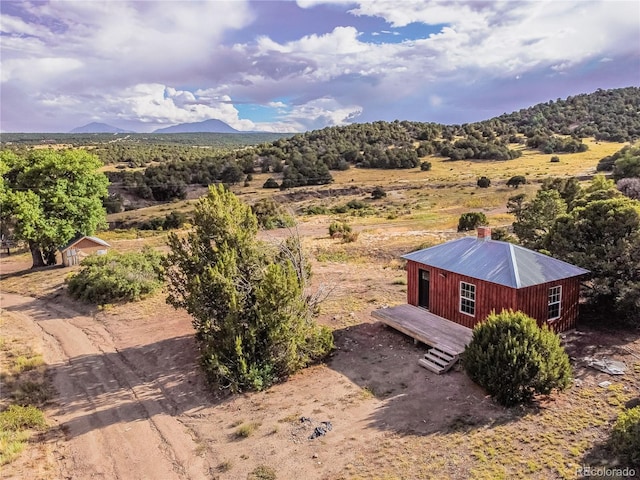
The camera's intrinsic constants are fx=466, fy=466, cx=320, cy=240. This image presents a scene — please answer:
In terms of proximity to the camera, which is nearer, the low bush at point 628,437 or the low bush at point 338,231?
the low bush at point 628,437

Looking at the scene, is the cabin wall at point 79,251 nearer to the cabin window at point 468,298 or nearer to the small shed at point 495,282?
the small shed at point 495,282

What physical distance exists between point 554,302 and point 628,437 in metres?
6.09

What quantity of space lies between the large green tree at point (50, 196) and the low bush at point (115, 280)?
4649 mm

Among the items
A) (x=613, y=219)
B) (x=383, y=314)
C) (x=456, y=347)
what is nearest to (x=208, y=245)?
(x=383, y=314)

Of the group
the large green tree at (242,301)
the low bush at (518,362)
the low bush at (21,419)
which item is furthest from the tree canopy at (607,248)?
the low bush at (21,419)

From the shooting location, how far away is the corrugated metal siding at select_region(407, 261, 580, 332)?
44.8 feet

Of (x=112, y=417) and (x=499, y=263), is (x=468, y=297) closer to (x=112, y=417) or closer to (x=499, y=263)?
(x=499, y=263)

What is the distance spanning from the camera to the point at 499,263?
572 inches

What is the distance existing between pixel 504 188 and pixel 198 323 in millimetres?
48895

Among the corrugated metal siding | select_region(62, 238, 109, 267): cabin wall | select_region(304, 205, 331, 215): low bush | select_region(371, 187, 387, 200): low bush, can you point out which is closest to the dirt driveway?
the corrugated metal siding

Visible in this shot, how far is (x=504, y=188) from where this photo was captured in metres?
54.8

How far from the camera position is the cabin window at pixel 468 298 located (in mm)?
14641

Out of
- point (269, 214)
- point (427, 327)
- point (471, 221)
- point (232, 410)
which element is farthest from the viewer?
point (269, 214)

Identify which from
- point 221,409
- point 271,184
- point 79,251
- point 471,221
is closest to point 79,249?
point 79,251
